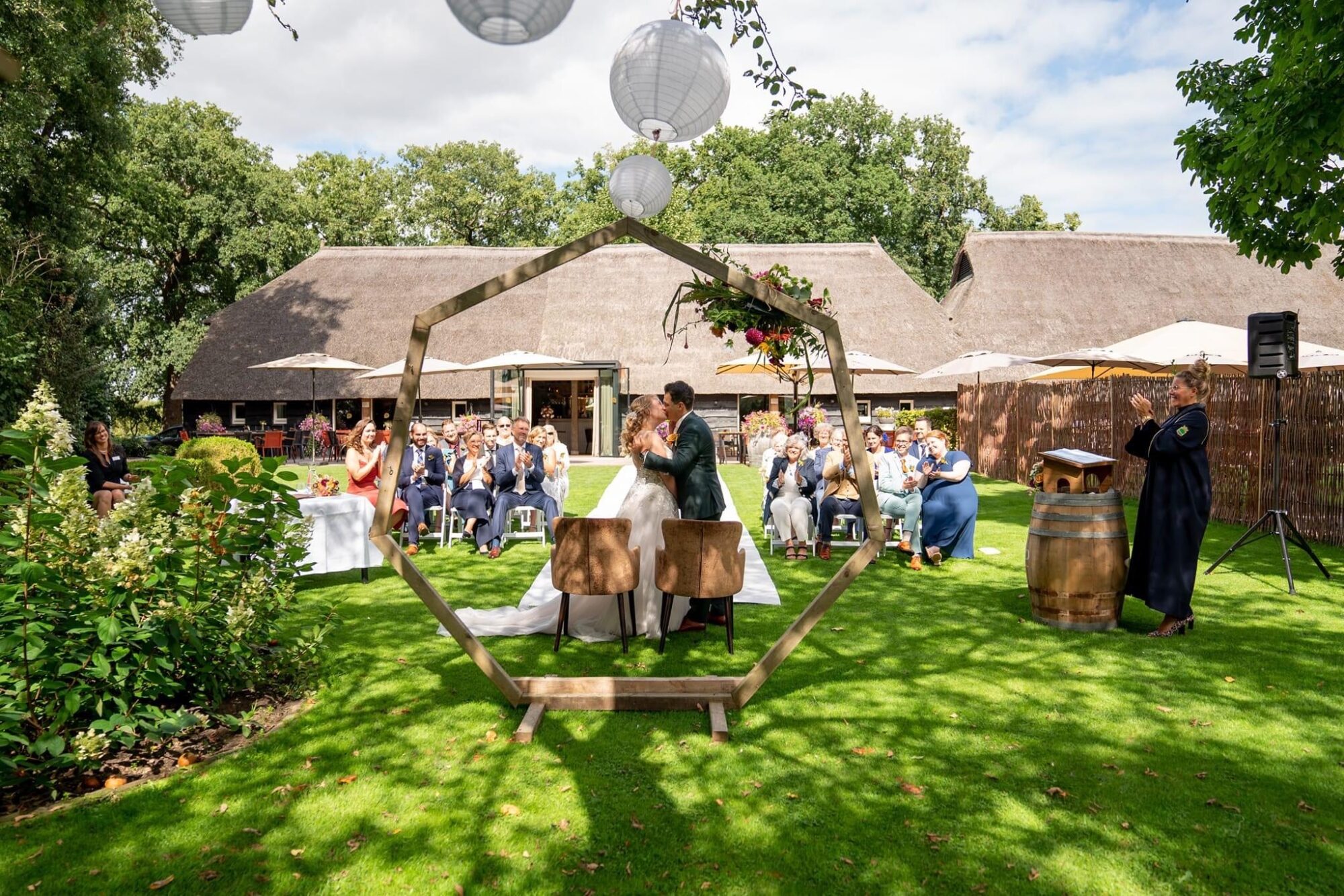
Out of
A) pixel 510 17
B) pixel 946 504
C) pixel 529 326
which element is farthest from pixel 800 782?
pixel 529 326

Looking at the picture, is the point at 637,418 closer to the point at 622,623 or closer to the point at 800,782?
the point at 622,623

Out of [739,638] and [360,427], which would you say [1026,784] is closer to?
[739,638]

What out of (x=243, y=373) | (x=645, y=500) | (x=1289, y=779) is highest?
(x=243, y=373)

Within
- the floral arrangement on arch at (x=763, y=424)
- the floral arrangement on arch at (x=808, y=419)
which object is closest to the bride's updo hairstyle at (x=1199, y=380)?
the floral arrangement on arch at (x=808, y=419)

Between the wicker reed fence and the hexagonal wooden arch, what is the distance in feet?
26.3

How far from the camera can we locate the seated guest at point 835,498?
912 cm

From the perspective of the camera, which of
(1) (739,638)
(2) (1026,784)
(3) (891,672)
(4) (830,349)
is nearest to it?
(2) (1026,784)

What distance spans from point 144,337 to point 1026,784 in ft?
119

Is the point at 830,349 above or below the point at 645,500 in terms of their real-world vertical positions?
above

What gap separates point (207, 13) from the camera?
124 inches

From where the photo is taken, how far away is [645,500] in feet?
19.9

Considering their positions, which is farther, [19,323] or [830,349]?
[19,323]

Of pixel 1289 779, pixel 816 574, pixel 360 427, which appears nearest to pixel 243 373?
pixel 360 427

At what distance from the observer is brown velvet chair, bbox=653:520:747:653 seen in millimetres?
5152
